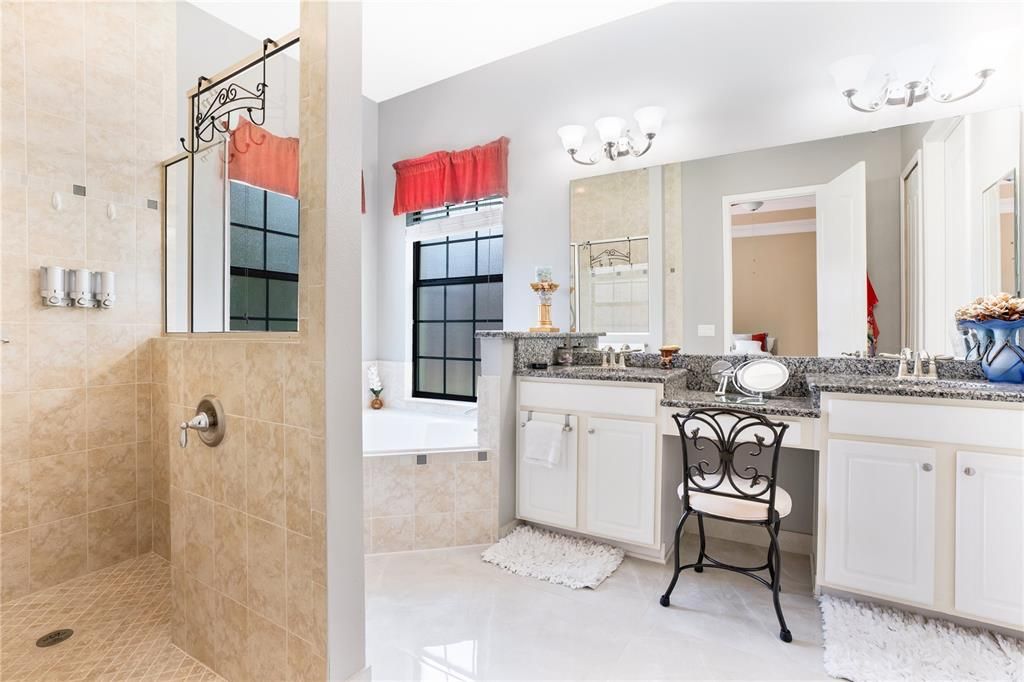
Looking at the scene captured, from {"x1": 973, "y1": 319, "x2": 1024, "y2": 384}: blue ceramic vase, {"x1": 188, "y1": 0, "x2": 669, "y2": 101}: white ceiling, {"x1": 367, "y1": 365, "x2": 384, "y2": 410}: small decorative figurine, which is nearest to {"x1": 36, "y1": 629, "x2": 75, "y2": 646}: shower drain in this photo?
{"x1": 367, "y1": 365, "x2": 384, "y2": 410}: small decorative figurine

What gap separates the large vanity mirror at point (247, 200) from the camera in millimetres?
1524

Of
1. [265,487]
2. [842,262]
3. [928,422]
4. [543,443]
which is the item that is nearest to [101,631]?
[265,487]

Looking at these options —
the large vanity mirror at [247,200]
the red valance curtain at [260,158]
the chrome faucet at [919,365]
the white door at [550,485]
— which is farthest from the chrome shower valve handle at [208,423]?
the chrome faucet at [919,365]

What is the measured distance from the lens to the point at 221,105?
1792 mm

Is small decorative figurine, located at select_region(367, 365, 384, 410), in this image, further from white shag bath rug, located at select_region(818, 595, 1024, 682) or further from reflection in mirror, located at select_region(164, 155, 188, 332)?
white shag bath rug, located at select_region(818, 595, 1024, 682)

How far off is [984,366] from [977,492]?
2.10ft

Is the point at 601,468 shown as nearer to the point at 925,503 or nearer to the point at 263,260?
the point at 925,503

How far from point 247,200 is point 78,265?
3.98 ft

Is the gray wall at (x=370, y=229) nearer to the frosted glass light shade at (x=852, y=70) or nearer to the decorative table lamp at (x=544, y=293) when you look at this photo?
the decorative table lamp at (x=544, y=293)

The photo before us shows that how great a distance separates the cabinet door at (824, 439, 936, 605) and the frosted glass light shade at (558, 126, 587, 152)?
88.1 inches

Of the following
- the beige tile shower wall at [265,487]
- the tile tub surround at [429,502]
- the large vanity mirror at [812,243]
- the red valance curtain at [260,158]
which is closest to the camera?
the beige tile shower wall at [265,487]

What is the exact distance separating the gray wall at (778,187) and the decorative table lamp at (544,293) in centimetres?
82

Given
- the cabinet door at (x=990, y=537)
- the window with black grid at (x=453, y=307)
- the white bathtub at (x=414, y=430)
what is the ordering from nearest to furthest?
1. the cabinet door at (x=990, y=537)
2. the white bathtub at (x=414, y=430)
3. the window with black grid at (x=453, y=307)

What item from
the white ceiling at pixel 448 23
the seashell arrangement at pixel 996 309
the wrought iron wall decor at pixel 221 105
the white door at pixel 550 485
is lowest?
the white door at pixel 550 485
